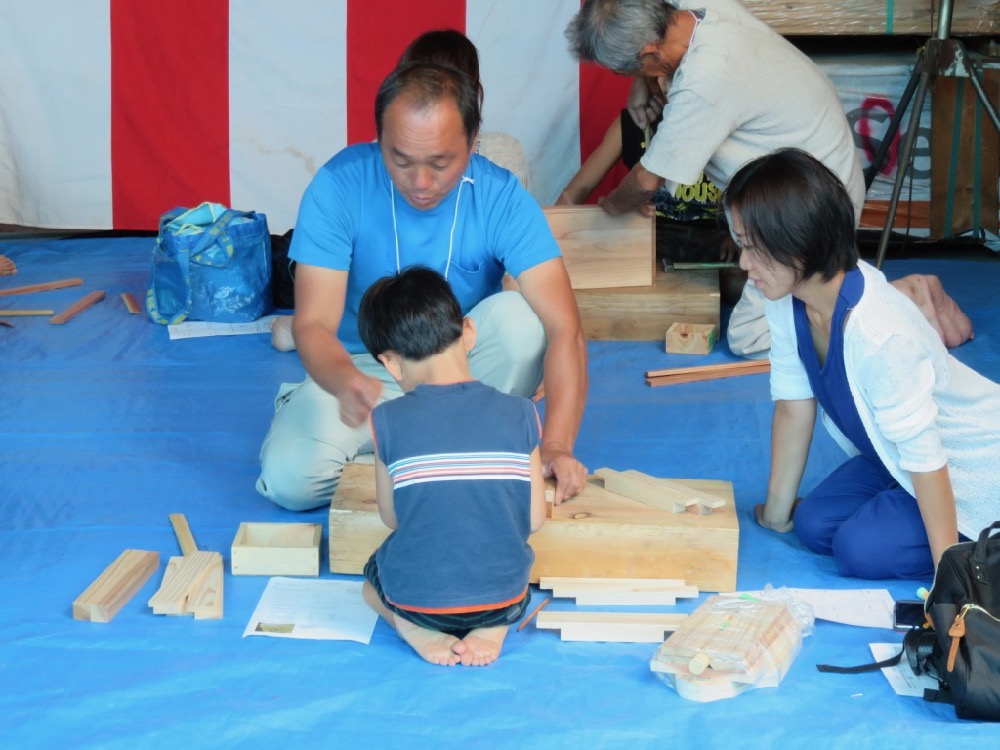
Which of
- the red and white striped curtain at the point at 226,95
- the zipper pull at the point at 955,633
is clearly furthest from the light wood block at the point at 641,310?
the zipper pull at the point at 955,633

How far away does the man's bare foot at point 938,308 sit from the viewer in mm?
3443

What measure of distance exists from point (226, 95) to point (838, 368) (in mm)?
3223

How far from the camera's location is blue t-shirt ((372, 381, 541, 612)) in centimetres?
180

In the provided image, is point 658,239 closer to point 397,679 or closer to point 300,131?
point 300,131

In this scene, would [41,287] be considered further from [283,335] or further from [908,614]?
[908,614]

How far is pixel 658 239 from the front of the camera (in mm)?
4121

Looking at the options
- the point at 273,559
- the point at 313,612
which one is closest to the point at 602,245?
the point at 273,559

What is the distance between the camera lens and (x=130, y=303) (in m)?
4.03

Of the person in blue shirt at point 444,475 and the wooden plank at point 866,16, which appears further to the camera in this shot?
the wooden plank at point 866,16

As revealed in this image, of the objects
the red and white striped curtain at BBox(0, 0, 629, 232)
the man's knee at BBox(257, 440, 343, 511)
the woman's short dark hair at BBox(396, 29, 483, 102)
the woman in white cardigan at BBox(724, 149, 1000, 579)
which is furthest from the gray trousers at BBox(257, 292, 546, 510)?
the red and white striped curtain at BBox(0, 0, 629, 232)

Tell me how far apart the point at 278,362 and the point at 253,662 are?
1.73 m

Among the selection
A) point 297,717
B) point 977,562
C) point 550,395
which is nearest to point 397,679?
point 297,717

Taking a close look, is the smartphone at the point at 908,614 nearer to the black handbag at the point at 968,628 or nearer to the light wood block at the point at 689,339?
the black handbag at the point at 968,628

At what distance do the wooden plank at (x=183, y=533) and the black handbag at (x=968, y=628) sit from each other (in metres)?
1.30
